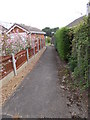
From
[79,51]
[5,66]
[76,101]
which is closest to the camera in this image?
[76,101]

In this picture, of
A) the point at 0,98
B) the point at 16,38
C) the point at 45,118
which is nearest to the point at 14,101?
the point at 0,98

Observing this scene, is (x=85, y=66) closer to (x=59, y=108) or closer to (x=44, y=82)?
(x=59, y=108)

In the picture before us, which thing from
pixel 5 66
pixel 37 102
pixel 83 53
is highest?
pixel 83 53

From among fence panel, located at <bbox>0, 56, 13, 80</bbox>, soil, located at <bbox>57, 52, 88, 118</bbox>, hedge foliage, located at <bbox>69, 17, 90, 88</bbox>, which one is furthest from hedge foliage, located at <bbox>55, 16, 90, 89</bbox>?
fence panel, located at <bbox>0, 56, 13, 80</bbox>

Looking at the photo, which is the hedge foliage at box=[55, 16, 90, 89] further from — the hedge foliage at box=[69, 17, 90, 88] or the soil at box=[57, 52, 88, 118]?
the soil at box=[57, 52, 88, 118]

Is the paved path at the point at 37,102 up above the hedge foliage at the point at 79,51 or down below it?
below

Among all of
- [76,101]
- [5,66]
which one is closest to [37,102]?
[76,101]

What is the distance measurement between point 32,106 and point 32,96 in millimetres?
565

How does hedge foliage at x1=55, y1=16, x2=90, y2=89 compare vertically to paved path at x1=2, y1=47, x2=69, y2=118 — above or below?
above

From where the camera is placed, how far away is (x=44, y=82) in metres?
4.95

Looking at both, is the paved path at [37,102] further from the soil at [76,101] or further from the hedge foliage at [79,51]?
the hedge foliage at [79,51]

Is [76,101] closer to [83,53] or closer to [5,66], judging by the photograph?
[83,53]

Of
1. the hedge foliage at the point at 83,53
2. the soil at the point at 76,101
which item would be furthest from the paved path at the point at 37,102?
the hedge foliage at the point at 83,53

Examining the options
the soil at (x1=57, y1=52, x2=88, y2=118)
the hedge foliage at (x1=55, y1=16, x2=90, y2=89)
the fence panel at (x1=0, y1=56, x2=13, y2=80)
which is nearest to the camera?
the soil at (x1=57, y1=52, x2=88, y2=118)
